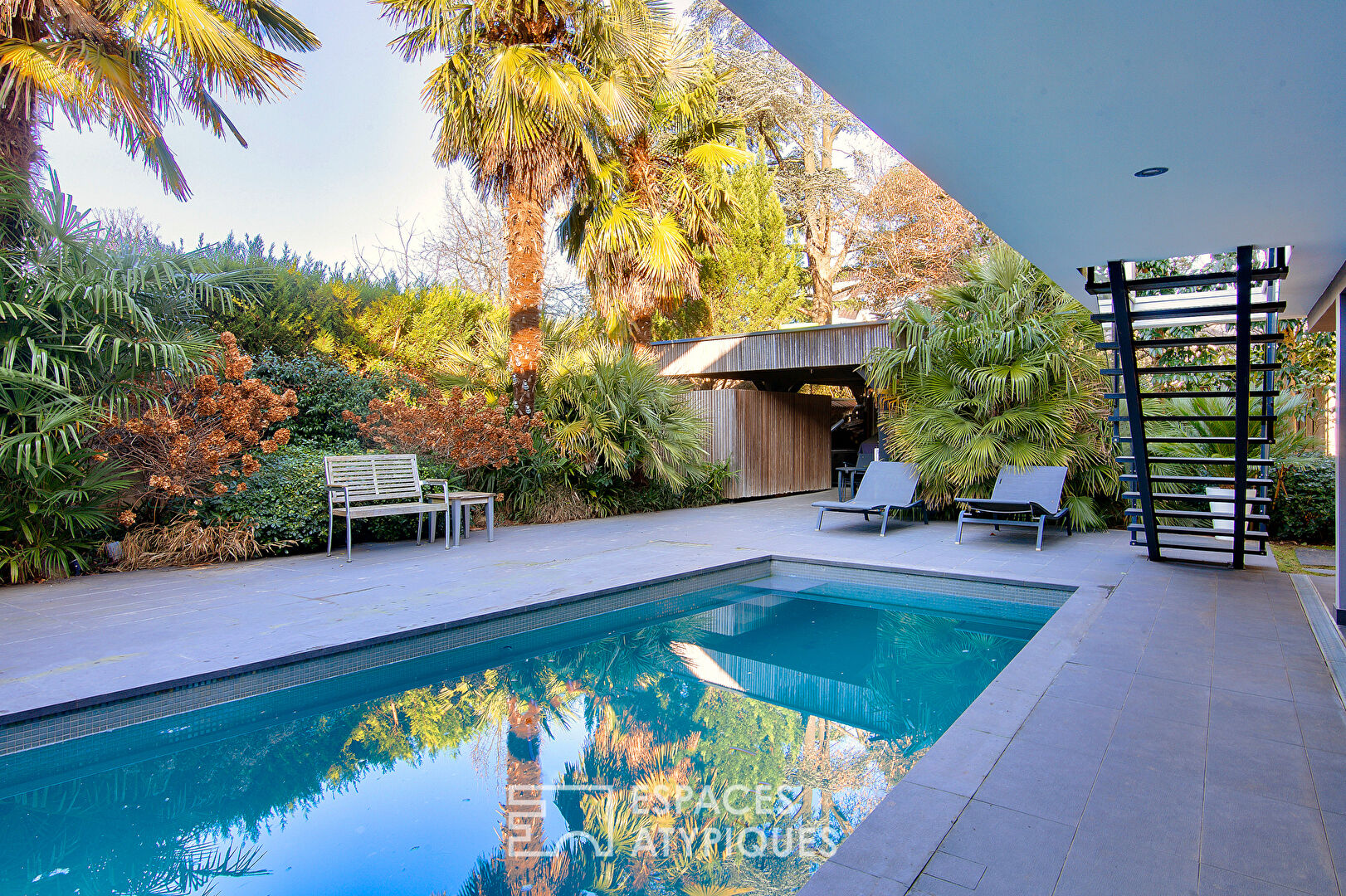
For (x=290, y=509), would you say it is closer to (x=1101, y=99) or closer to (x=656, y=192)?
(x=1101, y=99)

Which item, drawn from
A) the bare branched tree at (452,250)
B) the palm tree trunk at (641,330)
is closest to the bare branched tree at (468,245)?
the bare branched tree at (452,250)

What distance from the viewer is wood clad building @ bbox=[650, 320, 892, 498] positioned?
10.8 meters

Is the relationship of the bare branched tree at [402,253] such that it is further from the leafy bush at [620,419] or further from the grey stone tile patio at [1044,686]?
the grey stone tile patio at [1044,686]

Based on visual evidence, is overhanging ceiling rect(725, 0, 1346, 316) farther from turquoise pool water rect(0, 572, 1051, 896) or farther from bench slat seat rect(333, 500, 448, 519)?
bench slat seat rect(333, 500, 448, 519)

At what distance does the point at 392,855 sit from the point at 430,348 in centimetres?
1102

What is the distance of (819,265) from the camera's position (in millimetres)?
20062

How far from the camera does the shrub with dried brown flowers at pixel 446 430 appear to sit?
835 cm

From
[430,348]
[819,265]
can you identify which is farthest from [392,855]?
[819,265]

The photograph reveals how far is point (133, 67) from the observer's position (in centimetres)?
657

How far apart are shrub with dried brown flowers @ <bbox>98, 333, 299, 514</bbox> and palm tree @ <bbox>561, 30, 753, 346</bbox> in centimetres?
510

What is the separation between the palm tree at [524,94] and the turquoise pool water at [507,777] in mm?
6066

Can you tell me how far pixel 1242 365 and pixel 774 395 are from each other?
8.51 metres

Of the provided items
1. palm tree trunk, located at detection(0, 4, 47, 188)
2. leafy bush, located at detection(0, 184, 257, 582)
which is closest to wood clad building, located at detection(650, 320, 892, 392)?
leafy bush, located at detection(0, 184, 257, 582)

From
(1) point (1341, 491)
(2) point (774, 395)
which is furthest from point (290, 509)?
(2) point (774, 395)
